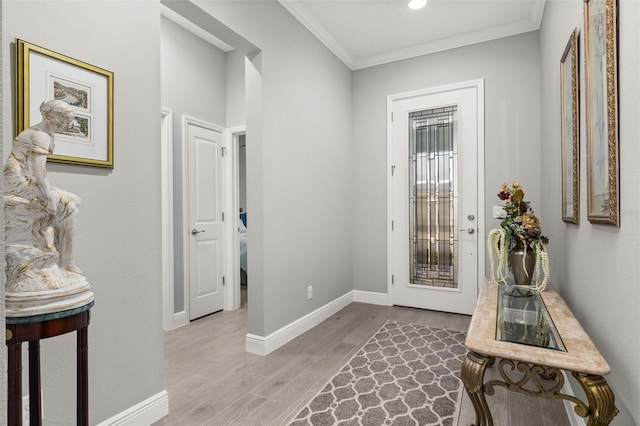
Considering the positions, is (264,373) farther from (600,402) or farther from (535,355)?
(600,402)

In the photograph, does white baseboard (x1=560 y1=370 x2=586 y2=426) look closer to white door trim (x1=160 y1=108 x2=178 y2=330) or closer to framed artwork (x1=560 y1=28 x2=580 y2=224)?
framed artwork (x1=560 y1=28 x2=580 y2=224)

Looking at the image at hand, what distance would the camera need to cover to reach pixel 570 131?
194 cm

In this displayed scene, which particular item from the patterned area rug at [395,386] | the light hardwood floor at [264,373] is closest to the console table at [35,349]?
the light hardwood floor at [264,373]

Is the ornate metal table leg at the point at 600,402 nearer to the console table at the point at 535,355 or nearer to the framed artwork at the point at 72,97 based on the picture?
the console table at the point at 535,355

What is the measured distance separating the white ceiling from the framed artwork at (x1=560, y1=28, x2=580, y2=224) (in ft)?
4.31

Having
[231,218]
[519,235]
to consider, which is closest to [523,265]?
[519,235]

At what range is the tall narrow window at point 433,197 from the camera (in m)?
3.68

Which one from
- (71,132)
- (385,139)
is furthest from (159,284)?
(385,139)

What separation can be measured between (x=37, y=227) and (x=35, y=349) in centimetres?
41

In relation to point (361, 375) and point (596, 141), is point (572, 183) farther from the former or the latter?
point (361, 375)

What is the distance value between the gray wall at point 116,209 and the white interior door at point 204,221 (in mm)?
1679

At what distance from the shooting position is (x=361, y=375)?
2.36 meters

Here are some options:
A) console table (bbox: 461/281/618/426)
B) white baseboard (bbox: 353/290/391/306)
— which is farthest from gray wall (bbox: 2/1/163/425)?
white baseboard (bbox: 353/290/391/306)

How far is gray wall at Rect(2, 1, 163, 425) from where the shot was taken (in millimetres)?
1461
